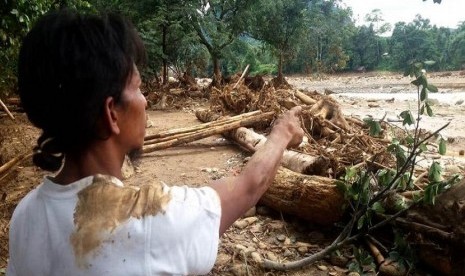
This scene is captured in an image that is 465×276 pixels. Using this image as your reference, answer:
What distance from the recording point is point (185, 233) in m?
0.86

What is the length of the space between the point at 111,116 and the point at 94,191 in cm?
18

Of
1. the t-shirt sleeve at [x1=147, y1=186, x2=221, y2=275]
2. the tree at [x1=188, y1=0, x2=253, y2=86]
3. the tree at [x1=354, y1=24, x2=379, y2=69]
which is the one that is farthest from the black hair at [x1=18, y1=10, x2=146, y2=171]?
the tree at [x1=354, y1=24, x2=379, y2=69]

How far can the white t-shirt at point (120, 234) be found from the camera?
2.76 ft

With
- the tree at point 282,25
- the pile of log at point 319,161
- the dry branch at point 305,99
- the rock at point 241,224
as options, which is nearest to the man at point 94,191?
the pile of log at point 319,161

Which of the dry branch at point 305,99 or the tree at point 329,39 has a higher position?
the tree at point 329,39

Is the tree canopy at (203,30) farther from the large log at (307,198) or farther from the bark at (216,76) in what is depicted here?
the large log at (307,198)

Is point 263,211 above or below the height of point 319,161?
below

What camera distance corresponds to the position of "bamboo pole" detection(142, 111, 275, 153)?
557 cm

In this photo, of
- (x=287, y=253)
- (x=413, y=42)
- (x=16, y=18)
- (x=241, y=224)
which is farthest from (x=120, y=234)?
(x=413, y=42)

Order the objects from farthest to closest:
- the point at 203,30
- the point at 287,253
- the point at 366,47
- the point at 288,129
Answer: the point at 366,47, the point at 203,30, the point at 287,253, the point at 288,129

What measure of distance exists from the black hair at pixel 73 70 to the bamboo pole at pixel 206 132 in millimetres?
4556

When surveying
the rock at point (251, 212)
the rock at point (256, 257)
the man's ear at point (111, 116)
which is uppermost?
the man's ear at point (111, 116)

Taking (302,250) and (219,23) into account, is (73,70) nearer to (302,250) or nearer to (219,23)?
(302,250)

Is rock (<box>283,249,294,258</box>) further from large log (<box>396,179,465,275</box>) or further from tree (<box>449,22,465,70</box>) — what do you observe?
tree (<box>449,22,465,70</box>)
